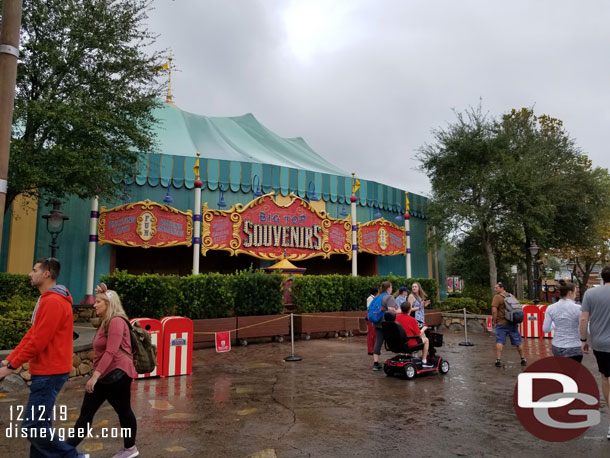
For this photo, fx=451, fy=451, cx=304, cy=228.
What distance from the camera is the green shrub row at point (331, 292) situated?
15.2m

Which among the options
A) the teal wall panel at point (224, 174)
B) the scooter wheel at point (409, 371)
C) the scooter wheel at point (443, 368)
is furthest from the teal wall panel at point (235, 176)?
the scooter wheel at point (409, 371)

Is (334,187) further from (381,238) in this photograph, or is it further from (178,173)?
(178,173)

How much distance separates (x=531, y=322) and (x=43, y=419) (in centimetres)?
1520

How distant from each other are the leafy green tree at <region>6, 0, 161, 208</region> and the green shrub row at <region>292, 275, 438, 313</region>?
6833 mm

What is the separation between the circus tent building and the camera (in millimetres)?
16391

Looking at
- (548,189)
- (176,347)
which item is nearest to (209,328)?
(176,347)

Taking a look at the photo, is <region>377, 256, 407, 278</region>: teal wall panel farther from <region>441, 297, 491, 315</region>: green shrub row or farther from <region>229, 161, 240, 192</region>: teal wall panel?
<region>229, 161, 240, 192</region>: teal wall panel

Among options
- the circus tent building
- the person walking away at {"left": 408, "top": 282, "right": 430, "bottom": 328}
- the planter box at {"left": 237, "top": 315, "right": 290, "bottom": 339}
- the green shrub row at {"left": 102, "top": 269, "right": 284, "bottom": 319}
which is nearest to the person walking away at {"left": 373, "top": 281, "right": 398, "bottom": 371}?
the person walking away at {"left": 408, "top": 282, "right": 430, "bottom": 328}

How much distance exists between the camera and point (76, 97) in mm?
11992

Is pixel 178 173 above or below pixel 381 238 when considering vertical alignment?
above

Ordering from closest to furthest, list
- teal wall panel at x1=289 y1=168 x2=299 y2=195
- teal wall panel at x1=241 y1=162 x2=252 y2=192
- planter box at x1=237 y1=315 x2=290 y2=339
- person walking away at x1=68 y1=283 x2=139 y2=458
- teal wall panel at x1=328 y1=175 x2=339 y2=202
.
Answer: person walking away at x1=68 y1=283 x2=139 y2=458
planter box at x1=237 y1=315 x2=290 y2=339
teal wall panel at x1=241 y1=162 x2=252 y2=192
teal wall panel at x1=289 y1=168 x2=299 y2=195
teal wall panel at x1=328 y1=175 x2=339 y2=202

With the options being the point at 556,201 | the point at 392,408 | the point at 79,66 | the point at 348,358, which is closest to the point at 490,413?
the point at 392,408

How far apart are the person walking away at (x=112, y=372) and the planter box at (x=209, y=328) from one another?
8068 millimetres

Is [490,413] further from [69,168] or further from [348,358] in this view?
[69,168]
